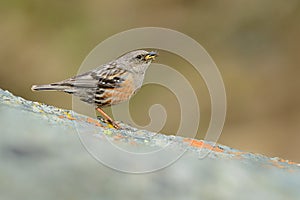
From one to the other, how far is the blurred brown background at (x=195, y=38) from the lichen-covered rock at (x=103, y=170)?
10.6m

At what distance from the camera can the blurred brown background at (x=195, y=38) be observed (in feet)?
48.9

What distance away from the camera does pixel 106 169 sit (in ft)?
11.5

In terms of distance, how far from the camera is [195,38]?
1520 centimetres

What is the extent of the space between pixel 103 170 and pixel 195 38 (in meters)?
11.9

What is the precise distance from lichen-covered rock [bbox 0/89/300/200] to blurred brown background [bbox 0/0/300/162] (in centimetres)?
1057

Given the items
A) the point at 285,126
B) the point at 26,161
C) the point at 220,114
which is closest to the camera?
the point at 26,161

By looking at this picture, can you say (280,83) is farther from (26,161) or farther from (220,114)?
(26,161)

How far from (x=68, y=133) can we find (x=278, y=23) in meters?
12.3

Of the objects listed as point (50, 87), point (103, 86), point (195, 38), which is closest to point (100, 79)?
point (103, 86)

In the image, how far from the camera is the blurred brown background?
14906 millimetres

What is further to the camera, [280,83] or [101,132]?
[280,83]

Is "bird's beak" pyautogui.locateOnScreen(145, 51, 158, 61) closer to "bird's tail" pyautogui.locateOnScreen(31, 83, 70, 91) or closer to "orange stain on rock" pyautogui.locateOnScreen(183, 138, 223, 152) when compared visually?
"bird's tail" pyautogui.locateOnScreen(31, 83, 70, 91)

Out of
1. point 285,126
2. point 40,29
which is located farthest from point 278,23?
point 40,29

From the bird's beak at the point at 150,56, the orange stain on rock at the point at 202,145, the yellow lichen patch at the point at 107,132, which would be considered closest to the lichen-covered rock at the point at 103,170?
the yellow lichen patch at the point at 107,132
